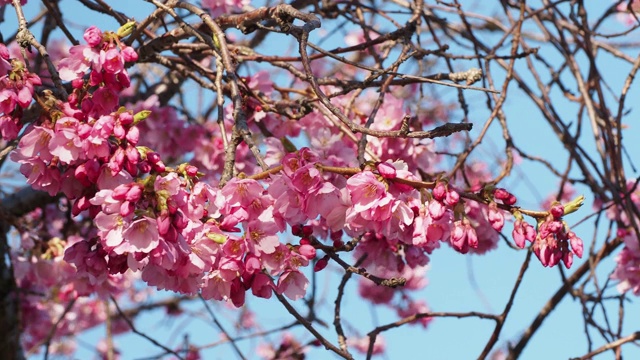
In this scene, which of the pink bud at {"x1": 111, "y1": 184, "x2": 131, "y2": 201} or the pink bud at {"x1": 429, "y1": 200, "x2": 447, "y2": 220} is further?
the pink bud at {"x1": 429, "y1": 200, "x2": 447, "y2": 220}

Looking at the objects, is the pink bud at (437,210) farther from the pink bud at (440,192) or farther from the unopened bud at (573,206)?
the unopened bud at (573,206)

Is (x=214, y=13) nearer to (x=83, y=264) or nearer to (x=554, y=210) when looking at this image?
(x=83, y=264)

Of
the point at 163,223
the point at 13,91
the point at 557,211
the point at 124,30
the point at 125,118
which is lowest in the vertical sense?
the point at 163,223

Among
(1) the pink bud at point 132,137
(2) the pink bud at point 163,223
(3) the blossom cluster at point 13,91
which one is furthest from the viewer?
(3) the blossom cluster at point 13,91

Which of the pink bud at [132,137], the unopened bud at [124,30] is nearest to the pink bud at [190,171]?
the pink bud at [132,137]

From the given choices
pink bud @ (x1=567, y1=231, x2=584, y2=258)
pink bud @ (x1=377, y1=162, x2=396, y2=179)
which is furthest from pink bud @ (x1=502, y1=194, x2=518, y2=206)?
pink bud @ (x1=377, y1=162, x2=396, y2=179)

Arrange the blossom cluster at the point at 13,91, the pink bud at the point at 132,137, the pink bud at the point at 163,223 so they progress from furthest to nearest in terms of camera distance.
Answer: the blossom cluster at the point at 13,91, the pink bud at the point at 132,137, the pink bud at the point at 163,223

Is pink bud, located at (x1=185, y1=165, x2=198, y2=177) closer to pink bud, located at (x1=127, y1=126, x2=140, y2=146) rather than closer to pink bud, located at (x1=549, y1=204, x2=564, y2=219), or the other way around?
pink bud, located at (x1=127, y1=126, x2=140, y2=146)

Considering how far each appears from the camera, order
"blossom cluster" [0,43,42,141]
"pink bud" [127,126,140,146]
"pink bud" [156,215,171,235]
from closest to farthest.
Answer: "pink bud" [156,215,171,235] → "pink bud" [127,126,140,146] → "blossom cluster" [0,43,42,141]

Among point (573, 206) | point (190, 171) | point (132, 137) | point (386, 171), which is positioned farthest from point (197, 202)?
point (573, 206)

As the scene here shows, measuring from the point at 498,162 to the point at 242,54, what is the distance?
84.1 inches

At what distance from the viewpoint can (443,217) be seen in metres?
1.56

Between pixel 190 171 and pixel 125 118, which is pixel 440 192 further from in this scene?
pixel 125 118

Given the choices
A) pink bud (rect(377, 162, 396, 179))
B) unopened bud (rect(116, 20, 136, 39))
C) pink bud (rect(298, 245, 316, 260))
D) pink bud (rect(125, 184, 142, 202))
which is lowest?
pink bud (rect(125, 184, 142, 202))
